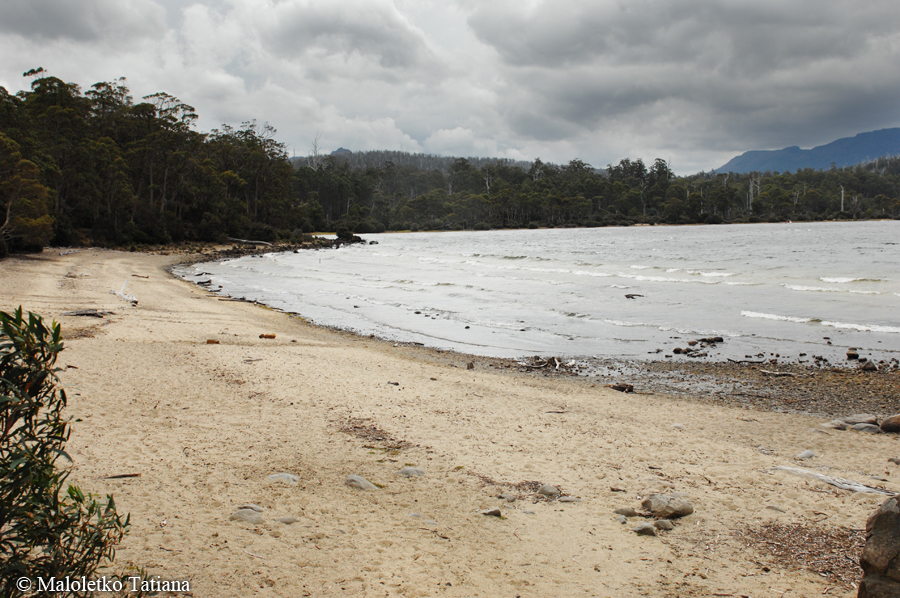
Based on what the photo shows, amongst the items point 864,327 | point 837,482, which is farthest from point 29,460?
point 864,327

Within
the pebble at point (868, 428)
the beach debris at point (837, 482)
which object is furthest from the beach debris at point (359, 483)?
the pebble at point (868, 428)

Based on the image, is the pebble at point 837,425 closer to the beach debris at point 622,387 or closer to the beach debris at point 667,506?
the beach debris at point 622,387

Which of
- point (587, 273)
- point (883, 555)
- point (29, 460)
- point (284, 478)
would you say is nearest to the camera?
point (29, 460)

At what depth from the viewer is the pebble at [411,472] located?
475 cm

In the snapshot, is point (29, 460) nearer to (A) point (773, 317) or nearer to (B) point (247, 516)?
(B) point (247, 516)

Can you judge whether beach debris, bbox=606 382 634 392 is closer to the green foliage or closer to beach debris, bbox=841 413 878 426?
beach debris, bbox=841 413 878 426

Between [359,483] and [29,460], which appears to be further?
[359,483]

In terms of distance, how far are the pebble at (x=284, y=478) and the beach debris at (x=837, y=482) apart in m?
4.86

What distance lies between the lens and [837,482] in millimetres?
4867

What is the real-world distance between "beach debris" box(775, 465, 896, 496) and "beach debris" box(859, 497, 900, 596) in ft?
8.05

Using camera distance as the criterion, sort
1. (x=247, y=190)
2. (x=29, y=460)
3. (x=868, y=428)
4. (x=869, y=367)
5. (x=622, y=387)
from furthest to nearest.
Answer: (x=247, y=190), (x=869, y=367), (x=622, y=387), (x=868, y=428), (x=29, y=460)

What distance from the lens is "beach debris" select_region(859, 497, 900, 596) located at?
262 cm

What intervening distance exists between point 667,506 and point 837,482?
6.59ft

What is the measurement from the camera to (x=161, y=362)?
809 cm
